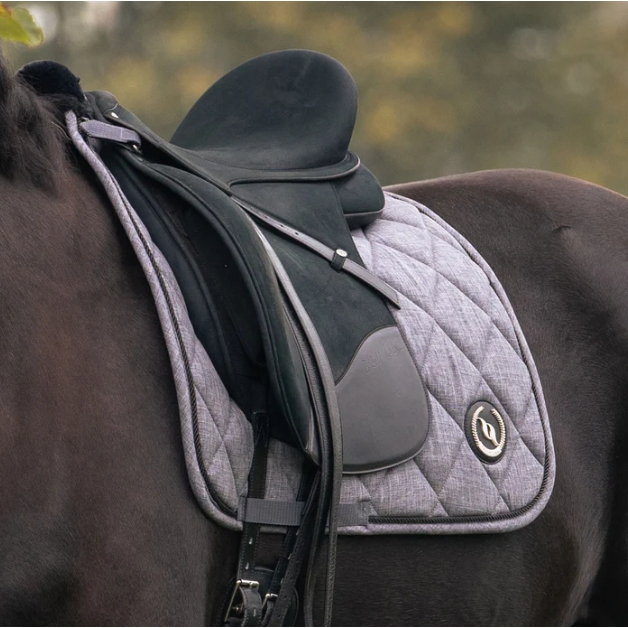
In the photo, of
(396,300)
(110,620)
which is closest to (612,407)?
(396,300)

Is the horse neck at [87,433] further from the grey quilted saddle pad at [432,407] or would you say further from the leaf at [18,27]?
the leaf at [18,27]

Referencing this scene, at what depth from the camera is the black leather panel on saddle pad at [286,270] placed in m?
1.20

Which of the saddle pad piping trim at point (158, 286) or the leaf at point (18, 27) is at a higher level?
the leaf at point (18, 27)

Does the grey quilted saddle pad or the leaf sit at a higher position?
the leaf

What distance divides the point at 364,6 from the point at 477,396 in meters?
9.22

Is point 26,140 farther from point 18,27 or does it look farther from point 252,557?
point 252,557

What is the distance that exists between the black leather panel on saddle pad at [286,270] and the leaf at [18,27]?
17 cm

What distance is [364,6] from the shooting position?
32.2 feet

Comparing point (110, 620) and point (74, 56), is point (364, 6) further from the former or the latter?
point (110, 620)

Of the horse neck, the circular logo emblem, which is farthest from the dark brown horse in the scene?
the circular logo emblem

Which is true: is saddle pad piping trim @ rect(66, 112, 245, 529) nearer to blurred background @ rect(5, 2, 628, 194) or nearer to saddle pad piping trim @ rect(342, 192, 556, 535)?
saddle pad piping trim @ rect(342, 192, 556, 535)

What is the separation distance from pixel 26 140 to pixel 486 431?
0.89 m

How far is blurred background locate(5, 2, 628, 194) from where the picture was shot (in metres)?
9.46

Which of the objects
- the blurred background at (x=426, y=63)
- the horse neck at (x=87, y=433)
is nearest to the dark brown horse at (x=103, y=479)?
the horse neck at (x=87, y=433)
